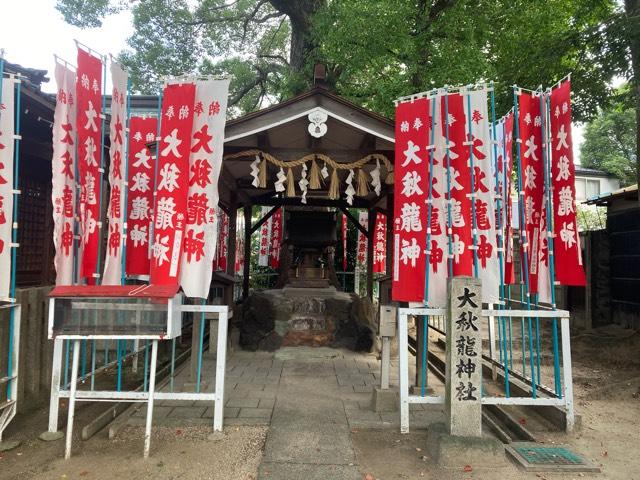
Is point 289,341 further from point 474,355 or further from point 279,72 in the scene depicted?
point 279,72

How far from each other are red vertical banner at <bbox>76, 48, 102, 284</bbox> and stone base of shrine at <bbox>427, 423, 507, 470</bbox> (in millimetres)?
4522

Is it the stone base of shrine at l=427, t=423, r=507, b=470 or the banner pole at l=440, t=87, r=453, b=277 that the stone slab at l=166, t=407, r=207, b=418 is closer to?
the stone base of shrine at l=427, t=423, r=507, b=470

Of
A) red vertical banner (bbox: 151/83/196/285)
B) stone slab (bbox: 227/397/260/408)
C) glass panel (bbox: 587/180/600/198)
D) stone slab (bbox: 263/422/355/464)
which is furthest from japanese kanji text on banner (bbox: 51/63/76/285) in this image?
glass panel (bbox: 587/180/600/198)

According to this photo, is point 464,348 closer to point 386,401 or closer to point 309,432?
point 386,401

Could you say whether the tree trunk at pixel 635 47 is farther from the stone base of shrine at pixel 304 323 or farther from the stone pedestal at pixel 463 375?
the stone base of shrine at pixel 304 323

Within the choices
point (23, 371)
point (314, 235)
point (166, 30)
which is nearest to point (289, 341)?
point (314, 235)

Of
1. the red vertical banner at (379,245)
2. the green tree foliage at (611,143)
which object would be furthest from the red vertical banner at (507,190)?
the green tree foliage at (611,143)

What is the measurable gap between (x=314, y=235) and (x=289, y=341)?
3.51m

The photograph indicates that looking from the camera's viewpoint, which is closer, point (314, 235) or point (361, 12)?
point (361, 12)

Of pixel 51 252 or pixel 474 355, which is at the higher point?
pixel 51 252

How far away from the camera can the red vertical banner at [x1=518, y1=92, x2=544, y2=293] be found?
5594 millimetres

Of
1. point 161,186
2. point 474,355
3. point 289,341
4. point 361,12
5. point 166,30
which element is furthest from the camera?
point 166,30

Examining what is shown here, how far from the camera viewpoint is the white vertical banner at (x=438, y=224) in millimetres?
5102

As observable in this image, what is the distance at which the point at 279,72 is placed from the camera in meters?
20.0
